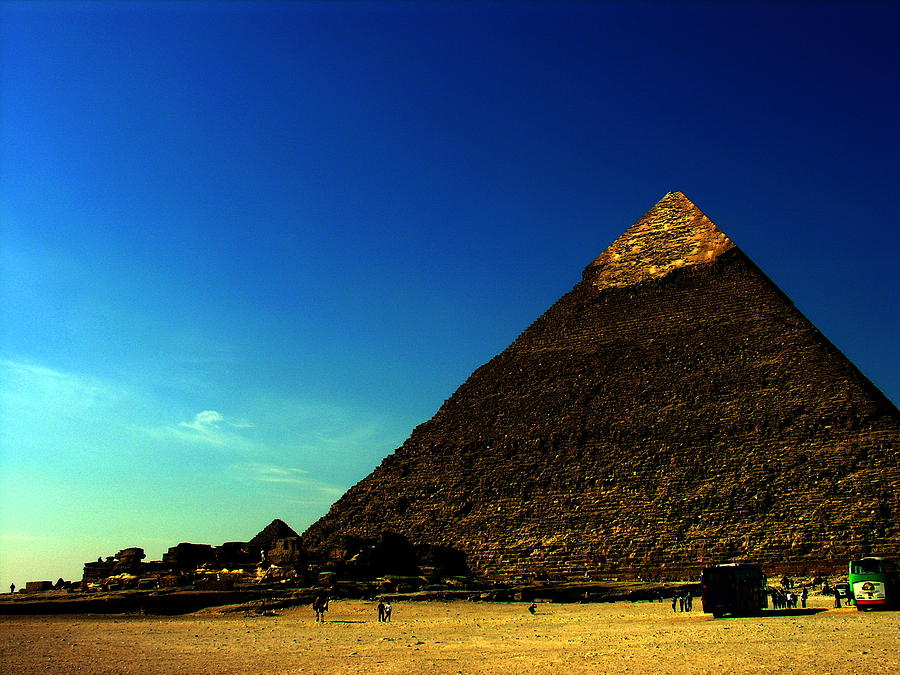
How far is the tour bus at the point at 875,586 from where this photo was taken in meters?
14.4

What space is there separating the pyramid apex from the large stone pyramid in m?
0.09

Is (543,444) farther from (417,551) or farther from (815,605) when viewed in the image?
(815,605)

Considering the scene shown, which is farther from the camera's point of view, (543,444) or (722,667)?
(543,444)

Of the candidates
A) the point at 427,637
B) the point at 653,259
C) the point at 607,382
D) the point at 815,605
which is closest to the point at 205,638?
the point at 427,637

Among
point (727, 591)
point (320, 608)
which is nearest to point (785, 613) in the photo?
point (727, 591)

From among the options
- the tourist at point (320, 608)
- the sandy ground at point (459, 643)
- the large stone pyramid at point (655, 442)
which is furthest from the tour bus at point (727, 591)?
the large stone pyramid at point (655, 442)

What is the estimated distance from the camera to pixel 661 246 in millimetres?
37031

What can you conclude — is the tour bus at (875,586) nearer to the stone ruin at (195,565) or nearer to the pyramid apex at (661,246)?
the stone ruin at (195,565)

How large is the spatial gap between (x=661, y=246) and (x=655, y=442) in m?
11.1

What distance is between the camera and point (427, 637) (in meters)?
12.1

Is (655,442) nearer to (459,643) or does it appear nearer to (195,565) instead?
(195,565)

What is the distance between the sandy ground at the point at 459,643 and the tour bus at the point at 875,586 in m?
0.46

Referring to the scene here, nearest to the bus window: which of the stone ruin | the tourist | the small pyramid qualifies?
the tourist

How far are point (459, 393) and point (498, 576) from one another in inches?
430
